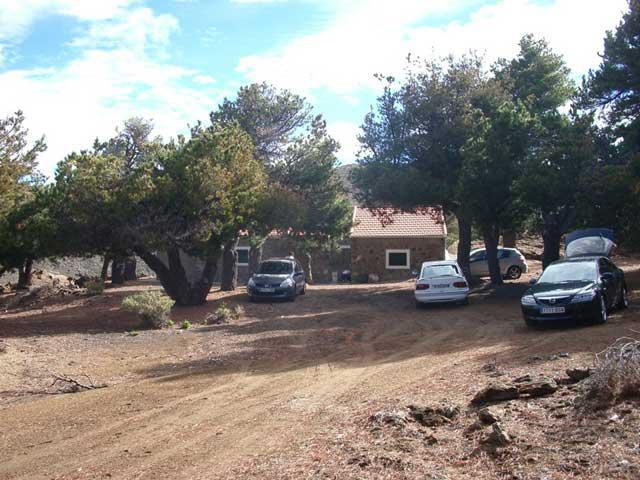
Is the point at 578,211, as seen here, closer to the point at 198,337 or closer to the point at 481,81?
the point at 481,81

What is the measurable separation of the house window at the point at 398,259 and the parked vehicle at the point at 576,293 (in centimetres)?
1952

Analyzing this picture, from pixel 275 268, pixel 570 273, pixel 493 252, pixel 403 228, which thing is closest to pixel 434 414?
pixel 570 273

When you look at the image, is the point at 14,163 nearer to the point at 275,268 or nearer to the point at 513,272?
the point at 275,268

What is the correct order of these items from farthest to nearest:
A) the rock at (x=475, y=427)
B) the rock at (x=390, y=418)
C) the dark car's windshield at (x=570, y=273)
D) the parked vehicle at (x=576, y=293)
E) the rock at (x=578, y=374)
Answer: the dark car's windshield at (x=570, y=273), the parked vehicle at (x=576, y=293), the rock at (x=578, y=374), the rock at (x=390, y=418), the rock at (x=475, y=427)

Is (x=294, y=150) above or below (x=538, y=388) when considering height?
above

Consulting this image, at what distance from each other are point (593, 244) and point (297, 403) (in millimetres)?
12957

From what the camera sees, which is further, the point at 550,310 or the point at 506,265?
the point at 506,265

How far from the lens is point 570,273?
13.7 metres

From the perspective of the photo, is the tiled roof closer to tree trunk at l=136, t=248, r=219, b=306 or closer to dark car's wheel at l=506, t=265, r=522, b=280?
dark car's wheel at l=506, t=265, r=522, b=280

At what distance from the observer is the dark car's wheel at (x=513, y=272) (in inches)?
1144

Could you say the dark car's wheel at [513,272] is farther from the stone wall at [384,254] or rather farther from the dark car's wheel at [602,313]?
the dark car's wheel at [602,313]

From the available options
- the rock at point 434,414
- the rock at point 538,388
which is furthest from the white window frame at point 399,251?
the rock at point 434,414

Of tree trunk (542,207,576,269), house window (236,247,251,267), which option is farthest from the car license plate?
house window (236,247,251,267)

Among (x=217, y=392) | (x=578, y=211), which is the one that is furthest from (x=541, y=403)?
(x=578, y=211)
